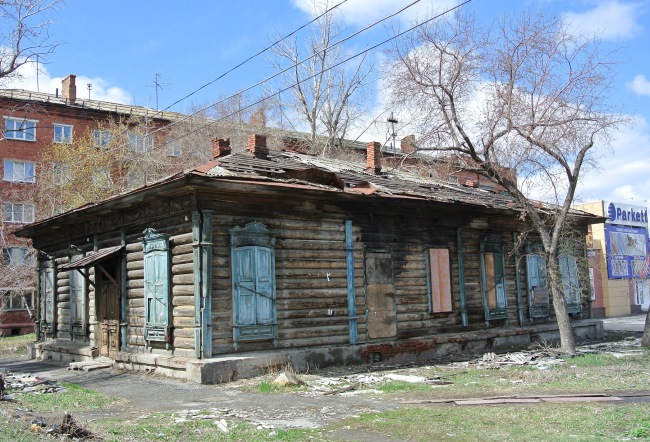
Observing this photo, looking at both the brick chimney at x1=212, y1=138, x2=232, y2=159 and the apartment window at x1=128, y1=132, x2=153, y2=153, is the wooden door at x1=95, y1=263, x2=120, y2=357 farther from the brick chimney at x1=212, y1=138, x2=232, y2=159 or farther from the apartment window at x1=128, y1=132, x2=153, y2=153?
the apartment window at x1=128, y1=132, x2=153, y2=153

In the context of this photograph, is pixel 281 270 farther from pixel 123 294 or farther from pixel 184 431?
pixel 184 431

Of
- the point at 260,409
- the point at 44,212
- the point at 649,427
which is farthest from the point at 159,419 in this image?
the point at 44,212

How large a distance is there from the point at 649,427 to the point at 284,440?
13.5ft

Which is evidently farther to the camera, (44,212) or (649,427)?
(44,212)

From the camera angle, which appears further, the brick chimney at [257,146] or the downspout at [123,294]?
the brick chimney at [257,146]

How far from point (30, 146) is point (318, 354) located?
28157 millimetres

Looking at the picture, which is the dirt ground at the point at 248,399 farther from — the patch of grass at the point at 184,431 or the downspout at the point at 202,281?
the downspout at the point at 202,281

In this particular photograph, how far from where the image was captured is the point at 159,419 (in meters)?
8.41

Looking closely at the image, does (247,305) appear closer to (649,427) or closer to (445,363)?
(445,363)

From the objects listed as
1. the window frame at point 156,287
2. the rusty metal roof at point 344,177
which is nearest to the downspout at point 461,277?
the rusty metal roof at point 344,177

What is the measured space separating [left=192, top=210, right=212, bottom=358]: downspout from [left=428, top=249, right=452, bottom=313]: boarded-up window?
6.44 metres

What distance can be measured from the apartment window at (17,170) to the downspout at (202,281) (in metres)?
25.6

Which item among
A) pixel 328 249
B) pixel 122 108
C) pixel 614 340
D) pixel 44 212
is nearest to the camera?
pixel 328 249

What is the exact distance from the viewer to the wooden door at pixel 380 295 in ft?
48.2
